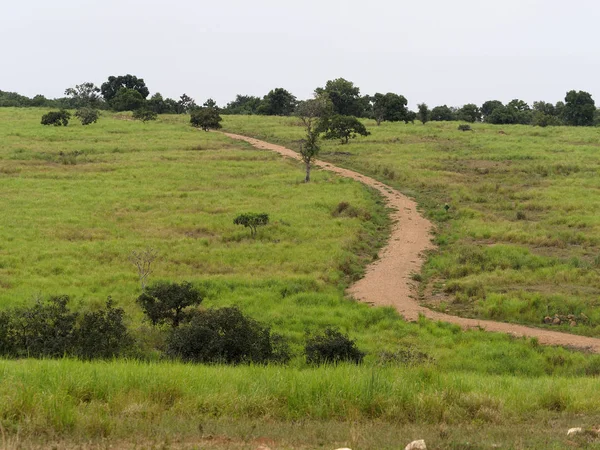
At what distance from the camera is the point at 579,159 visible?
41.0 m

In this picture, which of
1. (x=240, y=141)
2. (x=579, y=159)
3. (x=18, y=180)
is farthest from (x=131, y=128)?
(x=579, y=159)

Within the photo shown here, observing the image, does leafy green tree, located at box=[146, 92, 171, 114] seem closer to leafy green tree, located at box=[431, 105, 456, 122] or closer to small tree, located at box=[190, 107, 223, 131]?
small tree, located at box=[190, 107, 223, 131]

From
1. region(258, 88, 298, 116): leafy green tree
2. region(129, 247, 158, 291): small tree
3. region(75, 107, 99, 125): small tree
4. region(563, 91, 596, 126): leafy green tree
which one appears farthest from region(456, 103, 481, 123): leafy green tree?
region(129, 247, 158, 291): small tree

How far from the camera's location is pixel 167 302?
13.7 metres

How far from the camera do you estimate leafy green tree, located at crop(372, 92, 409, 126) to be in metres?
69.6

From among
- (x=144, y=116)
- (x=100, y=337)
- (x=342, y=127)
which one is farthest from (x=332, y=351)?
(x=144, y=116)

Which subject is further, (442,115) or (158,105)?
(442,115)

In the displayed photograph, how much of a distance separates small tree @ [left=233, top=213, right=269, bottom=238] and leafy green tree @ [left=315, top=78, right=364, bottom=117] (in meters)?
59.3

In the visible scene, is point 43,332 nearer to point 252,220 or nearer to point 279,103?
point 252,220

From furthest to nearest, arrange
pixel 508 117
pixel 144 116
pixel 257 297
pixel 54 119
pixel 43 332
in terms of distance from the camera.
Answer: pixel 508 117, pixel 144 116, pixel 54 119, pixel 257 297, pixel 43 332

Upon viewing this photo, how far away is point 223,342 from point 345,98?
77527 millimetres

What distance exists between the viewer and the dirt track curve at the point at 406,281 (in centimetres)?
1417

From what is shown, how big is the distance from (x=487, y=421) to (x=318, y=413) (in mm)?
1881

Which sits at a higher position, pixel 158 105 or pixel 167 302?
pixel 158 105
